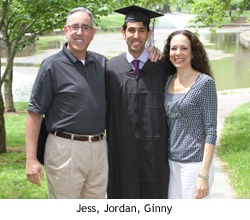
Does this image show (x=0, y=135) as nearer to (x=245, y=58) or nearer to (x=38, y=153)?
(x=38, y=153)

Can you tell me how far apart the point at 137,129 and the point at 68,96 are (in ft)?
2.29

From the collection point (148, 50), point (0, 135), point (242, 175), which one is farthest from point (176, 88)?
point (0, 135)

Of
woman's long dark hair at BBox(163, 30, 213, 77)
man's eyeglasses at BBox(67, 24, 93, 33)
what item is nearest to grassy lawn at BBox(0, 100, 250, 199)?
woman's long dark hair at BBox(163, 30, 213, 77)

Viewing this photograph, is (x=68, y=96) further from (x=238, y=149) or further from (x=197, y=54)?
(x=238, y=149)

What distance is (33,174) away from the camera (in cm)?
341

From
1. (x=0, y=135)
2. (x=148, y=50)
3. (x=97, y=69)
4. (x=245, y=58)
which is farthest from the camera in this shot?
(x=245, y=58)

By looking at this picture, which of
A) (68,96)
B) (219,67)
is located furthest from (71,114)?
(219,67)

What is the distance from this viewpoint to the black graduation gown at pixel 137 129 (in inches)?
142

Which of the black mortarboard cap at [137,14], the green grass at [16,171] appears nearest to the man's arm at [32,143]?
the black mortarboard cap at [137,14]

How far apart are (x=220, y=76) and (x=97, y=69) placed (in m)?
16.9

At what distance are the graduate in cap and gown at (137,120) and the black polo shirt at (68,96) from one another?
11.6 inches

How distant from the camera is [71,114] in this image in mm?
3328

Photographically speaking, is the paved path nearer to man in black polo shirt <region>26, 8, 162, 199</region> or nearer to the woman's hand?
the woman's hand

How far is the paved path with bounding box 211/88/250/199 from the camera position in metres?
5.58
